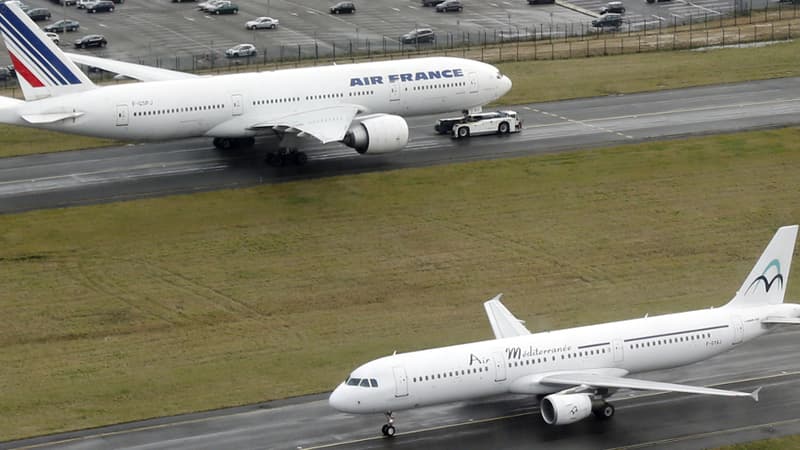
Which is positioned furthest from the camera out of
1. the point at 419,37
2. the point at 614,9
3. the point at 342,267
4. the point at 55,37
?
the point at 614,9

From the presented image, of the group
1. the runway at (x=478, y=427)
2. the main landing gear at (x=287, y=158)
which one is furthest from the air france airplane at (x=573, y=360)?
the main landing gear at (x=287, y=158)

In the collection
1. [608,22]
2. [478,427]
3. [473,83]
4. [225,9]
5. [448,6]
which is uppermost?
[225,9]

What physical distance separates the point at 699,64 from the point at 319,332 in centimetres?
6443

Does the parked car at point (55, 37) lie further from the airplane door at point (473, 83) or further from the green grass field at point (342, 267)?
the green grass field at point (342, 267)

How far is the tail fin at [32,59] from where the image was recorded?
94688 millimetres

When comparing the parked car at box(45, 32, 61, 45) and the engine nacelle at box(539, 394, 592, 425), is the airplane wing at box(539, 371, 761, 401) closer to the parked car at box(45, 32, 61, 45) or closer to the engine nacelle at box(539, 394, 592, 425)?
the engine nacelle at box(539, 394, 592, 425)

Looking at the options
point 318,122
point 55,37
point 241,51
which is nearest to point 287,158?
point 318,122

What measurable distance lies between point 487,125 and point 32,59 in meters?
33.2

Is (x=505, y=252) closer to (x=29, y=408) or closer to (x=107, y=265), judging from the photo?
(x=107, y=265)

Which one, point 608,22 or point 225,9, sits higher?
point 225,9

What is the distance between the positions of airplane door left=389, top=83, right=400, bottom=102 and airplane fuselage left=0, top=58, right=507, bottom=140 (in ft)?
0.23

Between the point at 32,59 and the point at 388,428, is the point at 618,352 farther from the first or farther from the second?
the point at 32,59

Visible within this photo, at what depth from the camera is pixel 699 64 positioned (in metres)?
129

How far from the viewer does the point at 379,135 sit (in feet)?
322
